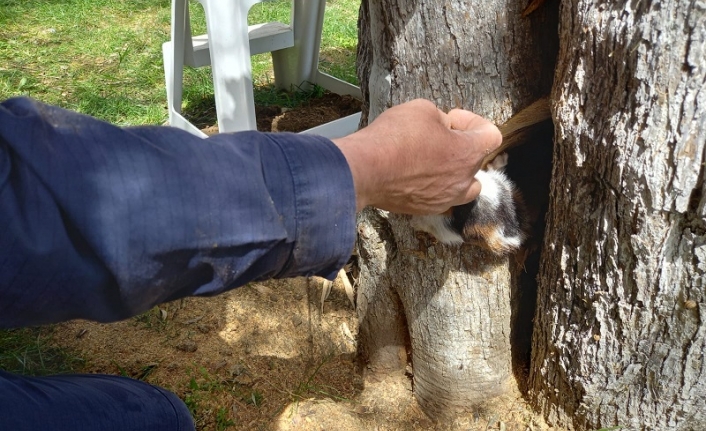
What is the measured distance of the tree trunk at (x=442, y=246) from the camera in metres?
1.55

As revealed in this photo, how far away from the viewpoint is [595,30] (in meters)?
1.27

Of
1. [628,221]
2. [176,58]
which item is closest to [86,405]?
[628,221]

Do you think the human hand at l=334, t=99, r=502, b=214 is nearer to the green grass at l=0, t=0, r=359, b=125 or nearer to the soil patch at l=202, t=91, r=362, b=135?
the soil patch at l=202, t=91, r=362, b=135

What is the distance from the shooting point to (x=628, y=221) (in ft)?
4.43

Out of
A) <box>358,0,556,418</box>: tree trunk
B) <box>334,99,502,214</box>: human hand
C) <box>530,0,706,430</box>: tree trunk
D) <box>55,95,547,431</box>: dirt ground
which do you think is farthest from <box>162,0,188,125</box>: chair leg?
<box>530,0,706,430</box>: tree trunk

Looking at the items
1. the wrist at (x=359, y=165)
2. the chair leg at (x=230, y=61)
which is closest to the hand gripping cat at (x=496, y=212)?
the wrist at (x=359, y=165)

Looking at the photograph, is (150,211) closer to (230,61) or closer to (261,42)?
(230,61)

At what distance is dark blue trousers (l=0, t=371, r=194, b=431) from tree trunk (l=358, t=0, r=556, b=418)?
0.73m

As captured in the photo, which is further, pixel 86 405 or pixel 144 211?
pixel 86 405

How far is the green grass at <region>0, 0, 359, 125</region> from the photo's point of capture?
401 centimetres

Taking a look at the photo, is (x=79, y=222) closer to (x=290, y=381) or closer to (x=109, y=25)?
(x=290, y=381)

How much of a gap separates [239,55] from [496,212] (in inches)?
65.1

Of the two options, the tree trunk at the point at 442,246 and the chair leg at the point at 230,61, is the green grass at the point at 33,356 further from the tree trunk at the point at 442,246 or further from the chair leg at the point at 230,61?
the chair leg at the point at 230,61

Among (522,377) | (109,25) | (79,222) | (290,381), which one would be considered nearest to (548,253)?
(522,377)
